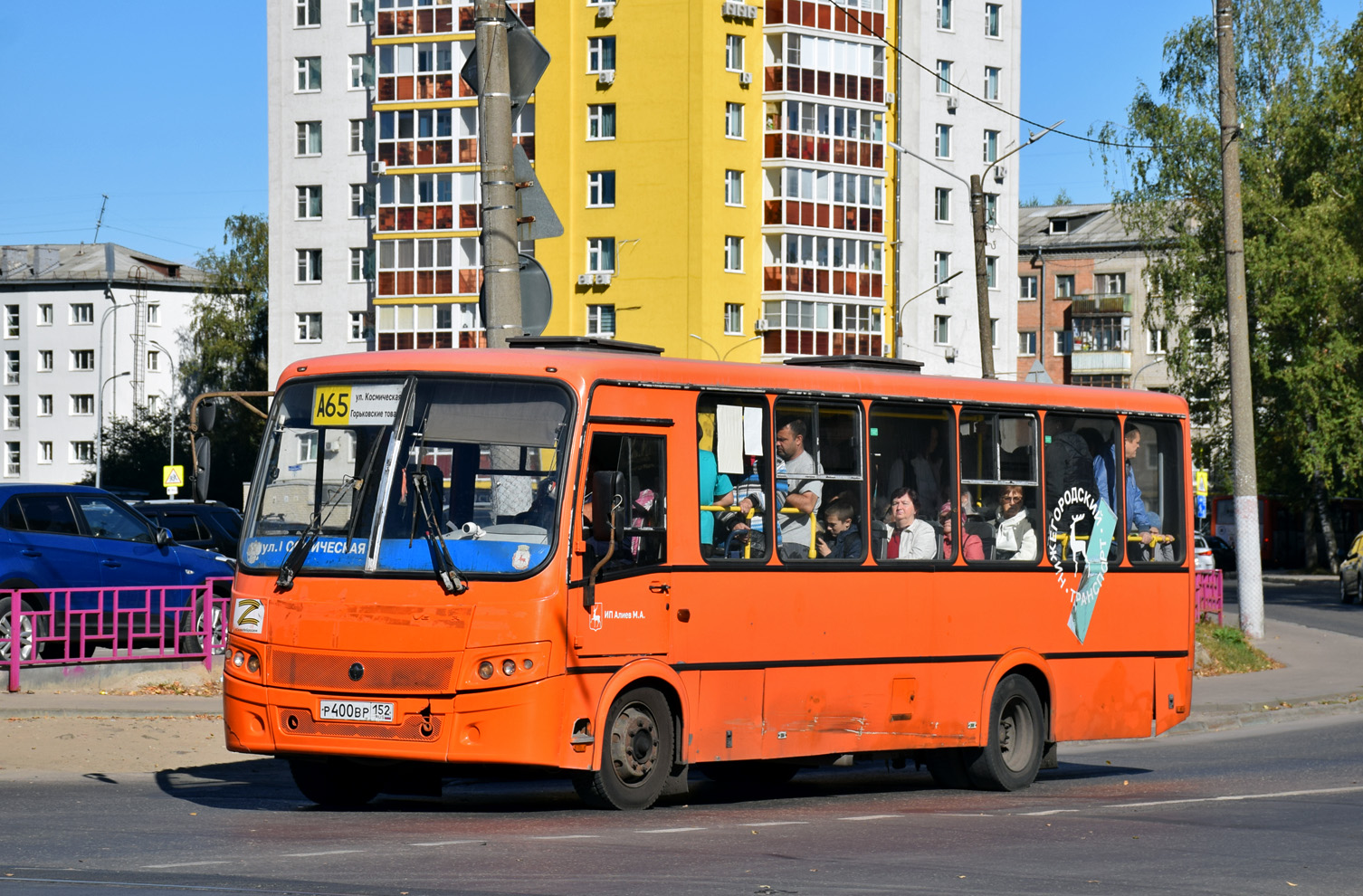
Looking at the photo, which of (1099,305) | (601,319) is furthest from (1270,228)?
(1099,305)

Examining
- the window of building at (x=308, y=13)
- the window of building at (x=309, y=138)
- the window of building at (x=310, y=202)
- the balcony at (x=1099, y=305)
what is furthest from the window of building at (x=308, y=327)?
the balcony at (x=1099, y=305)

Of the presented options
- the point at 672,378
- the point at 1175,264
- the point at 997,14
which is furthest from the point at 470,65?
the point at 997,14

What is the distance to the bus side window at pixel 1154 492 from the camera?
15859mm

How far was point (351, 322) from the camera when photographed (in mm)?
80125

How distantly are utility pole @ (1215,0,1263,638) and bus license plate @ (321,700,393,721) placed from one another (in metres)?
20.1

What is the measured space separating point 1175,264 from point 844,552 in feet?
176

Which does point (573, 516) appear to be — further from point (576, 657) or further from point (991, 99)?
point (991, 99)

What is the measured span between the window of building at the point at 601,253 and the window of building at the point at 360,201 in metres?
10.2

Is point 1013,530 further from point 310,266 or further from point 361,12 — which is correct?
point 310,266

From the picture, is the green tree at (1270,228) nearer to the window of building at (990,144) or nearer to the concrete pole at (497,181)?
the window of building at (990,144)

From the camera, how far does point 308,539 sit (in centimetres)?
1174

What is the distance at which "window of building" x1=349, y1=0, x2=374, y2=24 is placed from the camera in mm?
78625

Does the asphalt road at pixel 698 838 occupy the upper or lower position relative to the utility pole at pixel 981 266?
lower

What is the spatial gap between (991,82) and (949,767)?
72144mm
